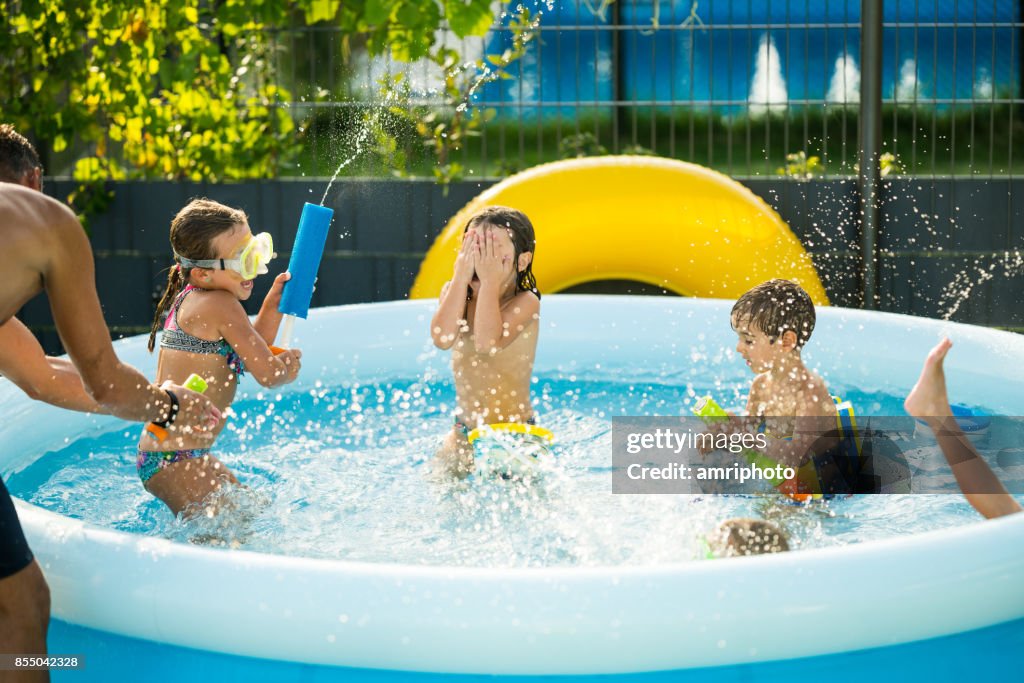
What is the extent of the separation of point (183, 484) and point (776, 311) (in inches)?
65.5

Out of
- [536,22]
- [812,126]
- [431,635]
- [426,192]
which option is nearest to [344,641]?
[431,635]

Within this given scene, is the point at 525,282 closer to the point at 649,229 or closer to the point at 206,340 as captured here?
the point at 206,340

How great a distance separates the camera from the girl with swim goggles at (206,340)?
322 cm

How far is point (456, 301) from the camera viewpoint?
3.65m

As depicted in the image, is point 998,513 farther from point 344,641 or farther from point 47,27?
point 47,27

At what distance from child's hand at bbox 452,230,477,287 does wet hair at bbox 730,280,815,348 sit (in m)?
0.79

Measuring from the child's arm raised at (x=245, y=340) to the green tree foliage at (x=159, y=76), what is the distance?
3.17m

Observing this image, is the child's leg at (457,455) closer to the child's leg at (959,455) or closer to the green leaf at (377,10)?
the child's leg at (959,455)

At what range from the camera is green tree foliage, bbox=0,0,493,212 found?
6.32 metres

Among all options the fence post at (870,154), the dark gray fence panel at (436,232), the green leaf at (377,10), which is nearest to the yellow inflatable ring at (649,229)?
the fence post at (870,154)

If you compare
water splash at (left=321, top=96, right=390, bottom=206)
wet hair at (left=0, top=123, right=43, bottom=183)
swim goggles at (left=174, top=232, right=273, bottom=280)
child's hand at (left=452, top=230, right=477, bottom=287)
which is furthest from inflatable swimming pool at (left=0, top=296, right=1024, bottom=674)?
water splash at (left=321, top=96, right=390, bottom=206)

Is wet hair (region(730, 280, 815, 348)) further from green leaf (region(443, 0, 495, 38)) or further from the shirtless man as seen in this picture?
green leaf (region(443, 0, 495, 38))

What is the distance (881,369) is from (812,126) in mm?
5383

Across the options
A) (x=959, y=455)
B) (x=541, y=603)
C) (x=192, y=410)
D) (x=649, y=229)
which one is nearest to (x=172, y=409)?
(x=192, y=410)
